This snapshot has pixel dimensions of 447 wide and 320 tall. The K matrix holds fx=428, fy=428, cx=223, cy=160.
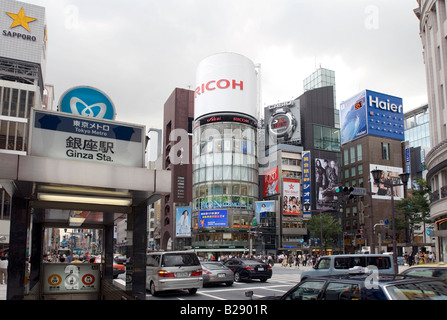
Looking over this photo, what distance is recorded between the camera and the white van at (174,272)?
53.9 ft

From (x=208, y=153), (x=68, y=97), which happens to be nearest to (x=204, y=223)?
(x=208, y=153)

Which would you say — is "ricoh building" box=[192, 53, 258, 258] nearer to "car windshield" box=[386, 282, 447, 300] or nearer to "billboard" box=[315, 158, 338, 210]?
"billboard" box=[315, 158, 338, 210]

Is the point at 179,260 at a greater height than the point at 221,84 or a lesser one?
lesser

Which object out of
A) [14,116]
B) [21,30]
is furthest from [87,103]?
[21,30]

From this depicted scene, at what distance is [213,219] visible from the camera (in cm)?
8456

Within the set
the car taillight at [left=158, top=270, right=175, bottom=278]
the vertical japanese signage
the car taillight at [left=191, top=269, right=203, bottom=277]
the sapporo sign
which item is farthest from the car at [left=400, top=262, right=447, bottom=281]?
the vertical japanese signage

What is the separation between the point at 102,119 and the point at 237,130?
267ft

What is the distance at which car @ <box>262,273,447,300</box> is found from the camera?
5.80 m

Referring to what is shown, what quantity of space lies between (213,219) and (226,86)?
28199 mm

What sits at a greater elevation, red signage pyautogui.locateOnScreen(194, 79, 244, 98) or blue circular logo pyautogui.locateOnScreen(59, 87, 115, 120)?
red signage pyautogui.locateOnScreen(194, 79, 244, 98)

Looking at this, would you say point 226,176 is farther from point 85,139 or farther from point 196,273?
point 85,139

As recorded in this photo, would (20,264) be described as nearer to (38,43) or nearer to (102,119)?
(102,119)

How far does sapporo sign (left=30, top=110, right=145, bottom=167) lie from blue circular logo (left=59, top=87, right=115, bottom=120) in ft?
1.08

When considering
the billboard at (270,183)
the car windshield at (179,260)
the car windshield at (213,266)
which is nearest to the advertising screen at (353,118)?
the billboard at (270,183)
